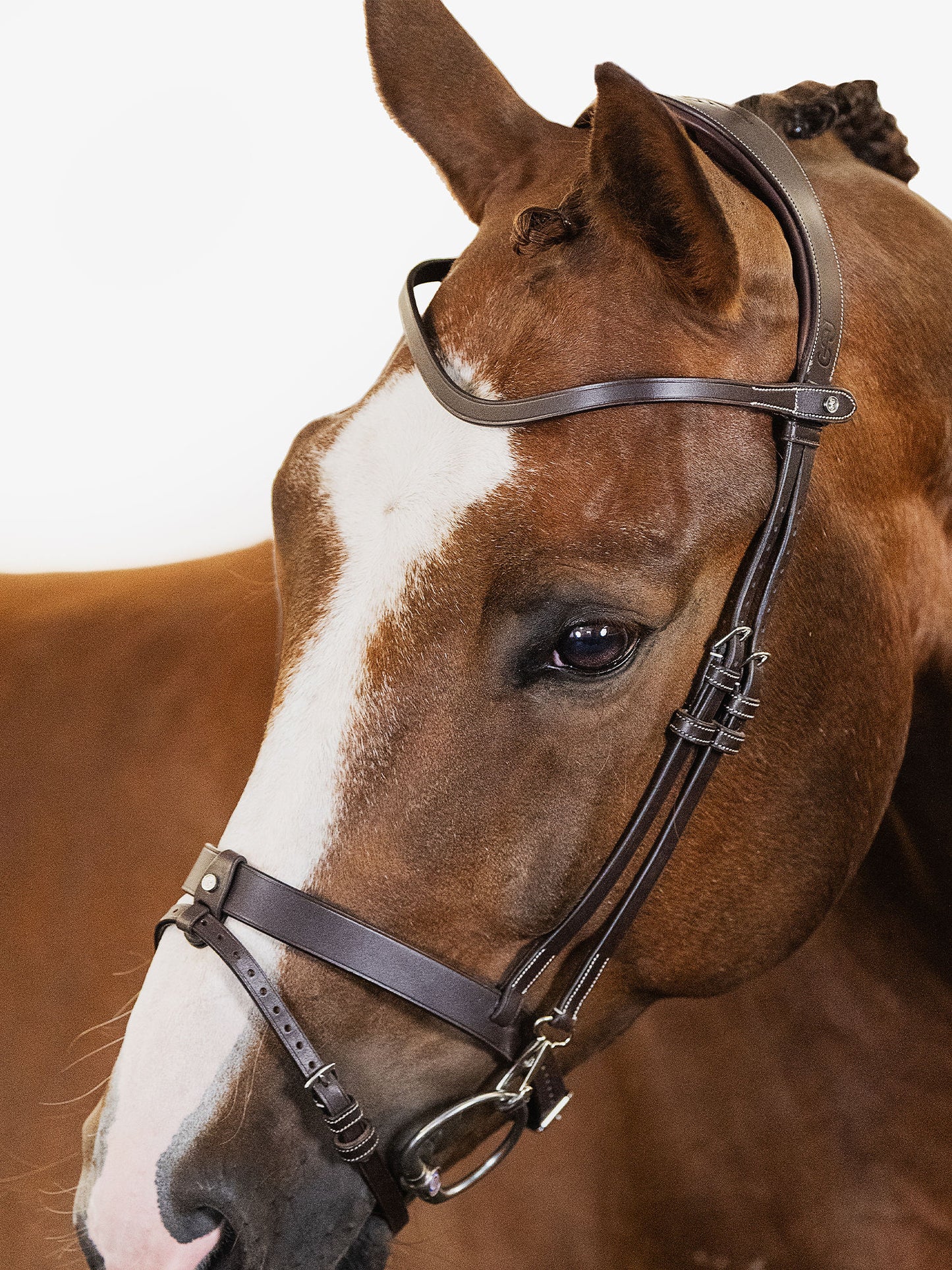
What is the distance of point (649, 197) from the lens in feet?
2.72

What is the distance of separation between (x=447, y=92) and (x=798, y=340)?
0.45 m

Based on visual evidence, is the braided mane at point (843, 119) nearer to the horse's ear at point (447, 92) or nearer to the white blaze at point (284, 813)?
the horse's ear at point (447, 92)

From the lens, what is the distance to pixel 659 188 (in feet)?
2.68

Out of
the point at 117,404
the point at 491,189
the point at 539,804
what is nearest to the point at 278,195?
the point at 117,404

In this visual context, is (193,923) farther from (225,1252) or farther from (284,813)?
(225,1252)

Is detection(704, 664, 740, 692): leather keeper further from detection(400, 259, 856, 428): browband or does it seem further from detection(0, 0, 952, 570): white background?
detection(0, 0, 952, 570): white background

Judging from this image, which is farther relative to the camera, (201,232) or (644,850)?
(201,232)

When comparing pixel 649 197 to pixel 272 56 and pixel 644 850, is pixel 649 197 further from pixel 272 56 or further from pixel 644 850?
pixel 272 56

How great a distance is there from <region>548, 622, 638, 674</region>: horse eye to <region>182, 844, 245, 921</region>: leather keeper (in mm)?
281

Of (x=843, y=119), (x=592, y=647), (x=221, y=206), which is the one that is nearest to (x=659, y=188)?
(x=592, y=647)

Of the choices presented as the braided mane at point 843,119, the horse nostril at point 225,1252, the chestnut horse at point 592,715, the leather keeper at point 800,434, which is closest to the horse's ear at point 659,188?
the chestnut horse at point 592,715

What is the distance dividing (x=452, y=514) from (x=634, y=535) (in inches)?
5.4

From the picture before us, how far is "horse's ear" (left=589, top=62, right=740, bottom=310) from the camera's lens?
2.52 ft

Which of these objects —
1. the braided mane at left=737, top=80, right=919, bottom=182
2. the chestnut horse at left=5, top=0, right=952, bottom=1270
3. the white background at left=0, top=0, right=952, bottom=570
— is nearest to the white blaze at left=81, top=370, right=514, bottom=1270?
the chestnut horse at left=5, top=0, right=952, bottom=1270
